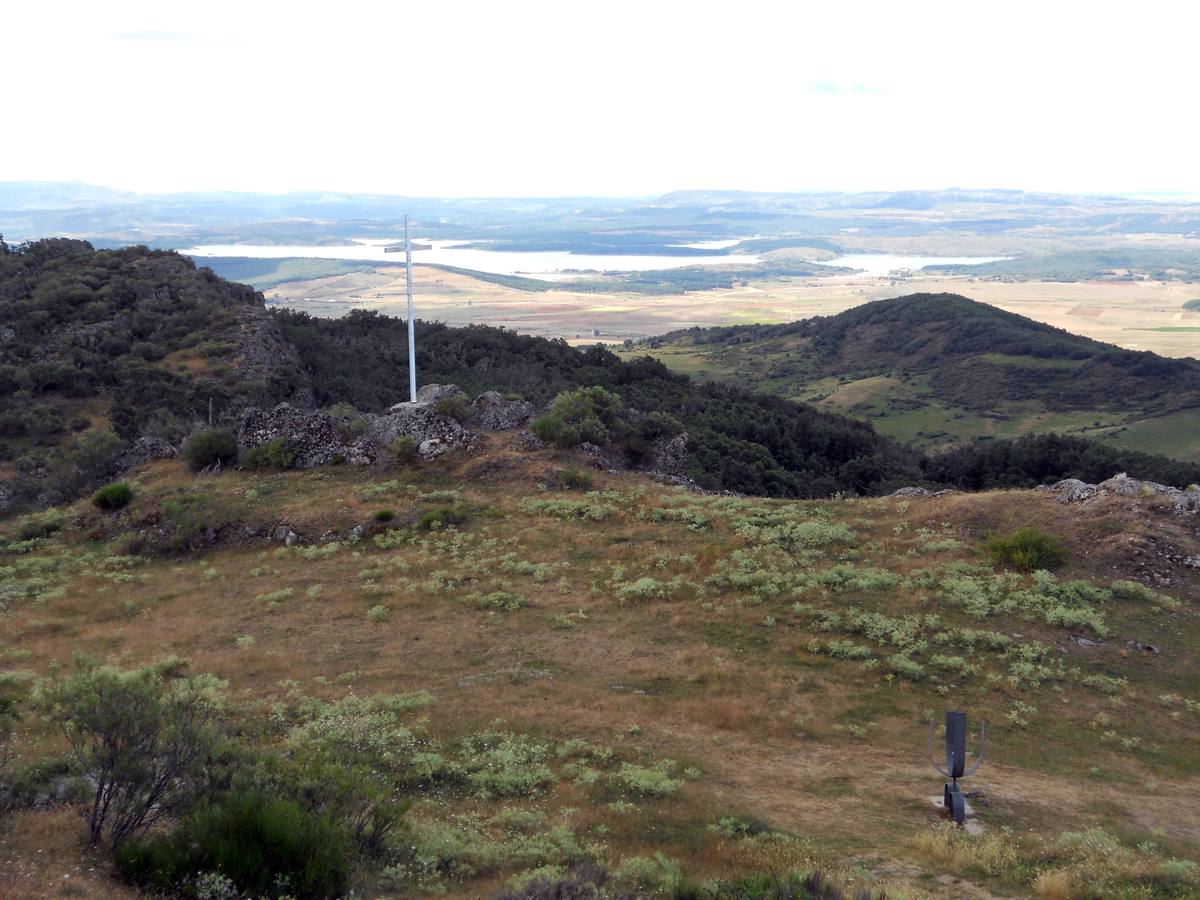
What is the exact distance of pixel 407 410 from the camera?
29.1 metres

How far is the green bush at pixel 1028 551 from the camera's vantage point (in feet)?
56.9

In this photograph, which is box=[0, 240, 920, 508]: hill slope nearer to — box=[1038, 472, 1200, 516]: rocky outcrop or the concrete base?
box=[1038, 472, 1200, 516]: rocky outcrop

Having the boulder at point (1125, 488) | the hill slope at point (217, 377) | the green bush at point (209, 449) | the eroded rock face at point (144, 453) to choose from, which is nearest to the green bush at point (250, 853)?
the boulder at point (1125, 488)

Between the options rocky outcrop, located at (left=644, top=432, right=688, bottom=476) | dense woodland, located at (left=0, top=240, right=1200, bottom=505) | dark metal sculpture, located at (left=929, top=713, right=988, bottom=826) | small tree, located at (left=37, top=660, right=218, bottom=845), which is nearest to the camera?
small tree, located at (left=37, top=660, right=218, bottom=845)

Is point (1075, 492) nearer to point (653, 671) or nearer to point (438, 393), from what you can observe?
point (653, 671)

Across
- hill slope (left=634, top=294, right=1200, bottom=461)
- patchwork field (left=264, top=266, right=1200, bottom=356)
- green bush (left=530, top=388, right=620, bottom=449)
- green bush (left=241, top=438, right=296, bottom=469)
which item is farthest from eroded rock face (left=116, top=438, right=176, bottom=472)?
patchwork field (left=264, top=266, right=1200, bottom=356)

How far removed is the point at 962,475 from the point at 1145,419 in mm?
52856

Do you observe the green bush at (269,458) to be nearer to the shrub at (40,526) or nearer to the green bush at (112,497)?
the green bush at (112,497)

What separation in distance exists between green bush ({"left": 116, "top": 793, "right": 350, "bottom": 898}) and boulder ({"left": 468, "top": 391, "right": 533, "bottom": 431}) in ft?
75.7

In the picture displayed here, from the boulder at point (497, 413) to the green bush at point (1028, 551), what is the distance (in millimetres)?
17216

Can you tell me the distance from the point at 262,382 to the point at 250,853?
41.6 metres

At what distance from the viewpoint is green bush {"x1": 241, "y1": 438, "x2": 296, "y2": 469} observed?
26828 millimetres

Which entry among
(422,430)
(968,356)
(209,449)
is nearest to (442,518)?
(422,430)

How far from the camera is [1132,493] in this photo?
63.5ft
